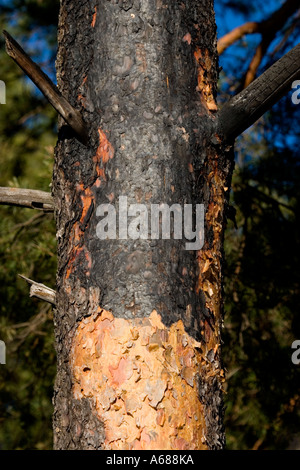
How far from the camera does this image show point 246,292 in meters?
2.60

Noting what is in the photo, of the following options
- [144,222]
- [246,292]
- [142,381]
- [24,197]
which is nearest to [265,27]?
[246,292]

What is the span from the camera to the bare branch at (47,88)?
4.08 ft

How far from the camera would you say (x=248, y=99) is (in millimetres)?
1393

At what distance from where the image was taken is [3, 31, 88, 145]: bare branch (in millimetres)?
1242

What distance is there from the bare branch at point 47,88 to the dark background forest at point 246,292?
1333 millimetres

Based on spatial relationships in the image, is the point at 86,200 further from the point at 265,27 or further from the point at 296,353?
the point at 265,27

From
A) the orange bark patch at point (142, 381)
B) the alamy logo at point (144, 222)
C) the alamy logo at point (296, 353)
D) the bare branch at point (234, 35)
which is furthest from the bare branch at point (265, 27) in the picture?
the orange bark patch at point (142, 381)

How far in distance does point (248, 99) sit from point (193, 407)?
732 mm

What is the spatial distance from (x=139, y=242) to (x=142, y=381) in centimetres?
29

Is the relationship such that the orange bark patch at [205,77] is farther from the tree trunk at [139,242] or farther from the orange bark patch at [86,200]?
the orange bark patch at [86,200]

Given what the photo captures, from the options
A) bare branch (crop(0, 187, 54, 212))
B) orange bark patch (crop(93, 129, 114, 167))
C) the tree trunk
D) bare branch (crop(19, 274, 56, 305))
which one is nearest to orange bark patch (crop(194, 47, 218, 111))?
the tree trunk

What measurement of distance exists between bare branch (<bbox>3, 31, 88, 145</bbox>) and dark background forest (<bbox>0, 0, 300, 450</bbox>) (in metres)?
1.33

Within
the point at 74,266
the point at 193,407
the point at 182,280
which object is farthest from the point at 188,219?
the point at 193,407
